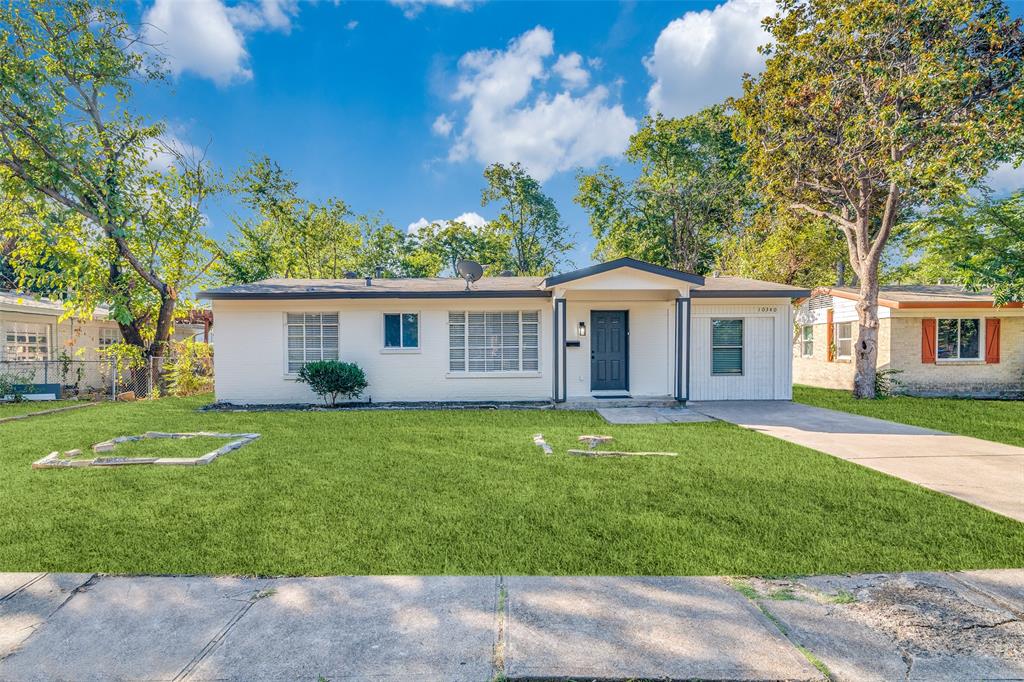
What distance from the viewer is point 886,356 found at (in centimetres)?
1402

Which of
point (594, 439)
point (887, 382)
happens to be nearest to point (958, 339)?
point (887, 382)

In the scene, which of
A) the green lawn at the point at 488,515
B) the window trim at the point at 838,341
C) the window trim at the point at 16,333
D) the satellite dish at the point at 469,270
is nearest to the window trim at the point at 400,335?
the satellite dish at the point at 469,270

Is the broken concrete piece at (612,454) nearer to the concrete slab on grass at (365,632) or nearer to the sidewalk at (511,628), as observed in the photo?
the sidewalk at (511,628)

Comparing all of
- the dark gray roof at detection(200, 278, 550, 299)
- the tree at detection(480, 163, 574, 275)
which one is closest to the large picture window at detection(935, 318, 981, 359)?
the dark gray roof at detection(200, 278, 550, 299)

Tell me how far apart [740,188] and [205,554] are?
76.4 ft

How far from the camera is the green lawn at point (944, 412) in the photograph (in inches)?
322

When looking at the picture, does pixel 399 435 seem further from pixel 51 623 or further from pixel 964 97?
pixel 964 97

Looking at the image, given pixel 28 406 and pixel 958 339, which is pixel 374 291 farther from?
pixel 958 339

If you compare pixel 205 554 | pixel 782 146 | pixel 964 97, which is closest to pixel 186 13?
pixel 205 554

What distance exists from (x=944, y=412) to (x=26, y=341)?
24.9m

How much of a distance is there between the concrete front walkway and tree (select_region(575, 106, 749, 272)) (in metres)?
14.3

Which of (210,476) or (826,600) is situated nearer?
(826,600)

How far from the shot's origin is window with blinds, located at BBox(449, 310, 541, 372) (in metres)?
11.4

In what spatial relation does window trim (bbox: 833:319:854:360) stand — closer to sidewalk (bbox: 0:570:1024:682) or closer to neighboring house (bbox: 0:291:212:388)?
sidewalk (bbox: 0:570:1024:682)
